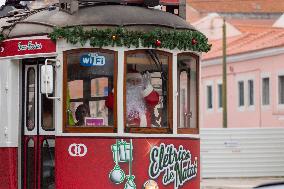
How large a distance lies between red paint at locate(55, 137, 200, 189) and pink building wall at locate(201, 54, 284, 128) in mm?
32808

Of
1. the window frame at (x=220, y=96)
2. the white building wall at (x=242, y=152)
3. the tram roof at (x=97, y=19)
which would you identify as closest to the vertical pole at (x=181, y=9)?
the tram roof at (x=97, y=19)

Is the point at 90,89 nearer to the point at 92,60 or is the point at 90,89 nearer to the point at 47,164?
the point at 92,60

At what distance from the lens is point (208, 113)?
54.7 m

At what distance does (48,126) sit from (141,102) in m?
1.25

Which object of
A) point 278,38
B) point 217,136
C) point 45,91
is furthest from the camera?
point 278,38

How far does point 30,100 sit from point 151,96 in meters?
1.62

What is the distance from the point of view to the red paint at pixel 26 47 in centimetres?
1361

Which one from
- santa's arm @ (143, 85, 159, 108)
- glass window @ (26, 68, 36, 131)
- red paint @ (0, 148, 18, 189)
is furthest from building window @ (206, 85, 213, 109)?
santa's arm @ (143, 85, 159, 108)

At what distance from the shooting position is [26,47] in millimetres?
13836

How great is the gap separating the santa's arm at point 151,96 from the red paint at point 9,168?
1903mm

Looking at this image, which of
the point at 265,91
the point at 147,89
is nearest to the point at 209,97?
the point at 265,91

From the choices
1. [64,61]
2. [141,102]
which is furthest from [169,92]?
[64,61]

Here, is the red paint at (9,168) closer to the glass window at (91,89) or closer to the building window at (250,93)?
the glass window at (91,89)

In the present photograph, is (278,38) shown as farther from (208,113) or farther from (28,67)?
(28,67)
